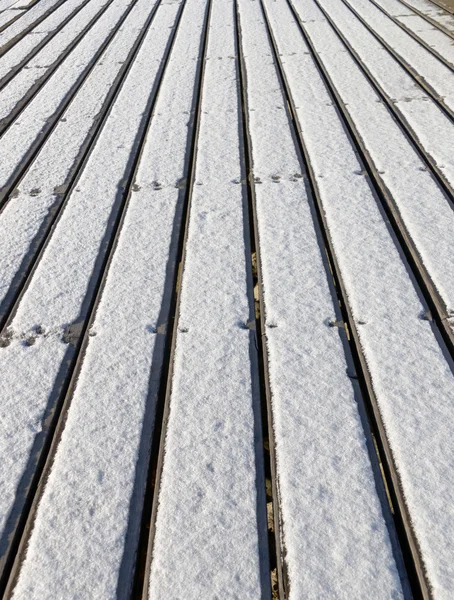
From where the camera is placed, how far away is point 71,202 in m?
2.11

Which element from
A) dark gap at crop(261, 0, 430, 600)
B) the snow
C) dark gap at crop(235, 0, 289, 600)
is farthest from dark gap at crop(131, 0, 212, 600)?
dark gap at crop(261, 0, 430, 600)

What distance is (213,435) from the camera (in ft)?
3.99

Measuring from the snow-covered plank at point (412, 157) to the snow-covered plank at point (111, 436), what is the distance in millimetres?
769

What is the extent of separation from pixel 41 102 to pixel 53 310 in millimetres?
1855

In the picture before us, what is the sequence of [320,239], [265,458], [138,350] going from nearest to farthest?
[265,458]
[138,350]
[320,239]

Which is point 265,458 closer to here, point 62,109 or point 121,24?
point 62,109

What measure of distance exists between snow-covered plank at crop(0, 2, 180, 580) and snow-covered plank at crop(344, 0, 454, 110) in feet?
5.18

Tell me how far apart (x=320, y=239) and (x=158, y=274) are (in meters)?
0.53

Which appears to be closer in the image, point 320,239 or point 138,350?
point 138,350

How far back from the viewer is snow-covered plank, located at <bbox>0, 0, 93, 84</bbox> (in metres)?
3.63

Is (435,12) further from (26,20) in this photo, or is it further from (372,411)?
(372,411)

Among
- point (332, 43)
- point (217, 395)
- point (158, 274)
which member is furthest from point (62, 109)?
point (217, 395)

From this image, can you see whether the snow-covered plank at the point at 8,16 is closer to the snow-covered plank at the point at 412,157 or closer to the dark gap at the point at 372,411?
the snow-covered plank at the point at 412,157

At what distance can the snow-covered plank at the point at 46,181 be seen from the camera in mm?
1803
